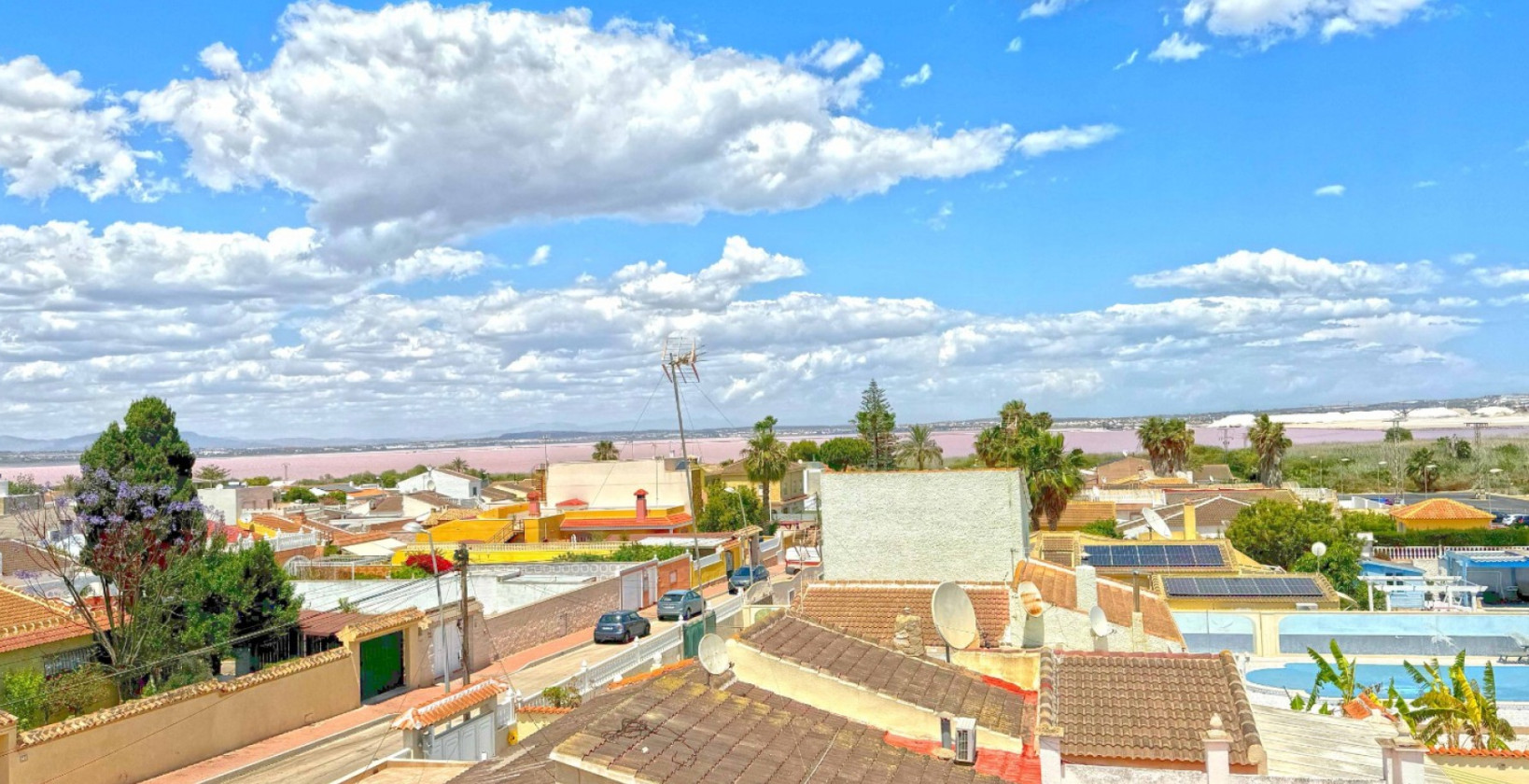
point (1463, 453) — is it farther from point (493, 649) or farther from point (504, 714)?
point (504, 714)

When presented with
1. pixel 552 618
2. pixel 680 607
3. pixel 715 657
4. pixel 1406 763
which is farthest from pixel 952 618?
pixel 680 607

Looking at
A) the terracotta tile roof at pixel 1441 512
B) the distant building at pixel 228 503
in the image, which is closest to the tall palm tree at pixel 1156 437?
the terracotta tile roof at pixel 1441 512

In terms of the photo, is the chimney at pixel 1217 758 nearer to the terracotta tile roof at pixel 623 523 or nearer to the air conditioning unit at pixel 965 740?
the air conditioning unit at pixel 965 740

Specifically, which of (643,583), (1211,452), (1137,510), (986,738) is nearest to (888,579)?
(986,738)

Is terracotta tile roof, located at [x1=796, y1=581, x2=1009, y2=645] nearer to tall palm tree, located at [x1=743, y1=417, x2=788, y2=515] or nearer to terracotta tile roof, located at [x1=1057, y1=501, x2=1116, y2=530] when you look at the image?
terracotta tile roof, located at [x1=1057, y1=501, x2=1116, y2=530]

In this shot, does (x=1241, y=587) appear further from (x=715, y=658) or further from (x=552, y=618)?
(x=552, y=618)

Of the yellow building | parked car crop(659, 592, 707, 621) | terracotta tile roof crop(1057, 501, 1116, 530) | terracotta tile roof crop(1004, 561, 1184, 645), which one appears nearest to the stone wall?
parked car crop(659, 592, 707, 621)
